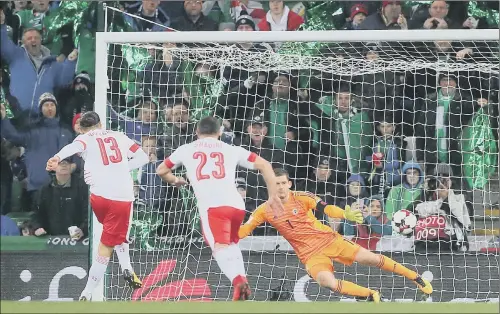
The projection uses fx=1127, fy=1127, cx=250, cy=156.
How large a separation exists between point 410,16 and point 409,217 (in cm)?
244

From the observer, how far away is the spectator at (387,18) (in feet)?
38.4

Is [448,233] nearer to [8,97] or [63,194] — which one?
[63,194]

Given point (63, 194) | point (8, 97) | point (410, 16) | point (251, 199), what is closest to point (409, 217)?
point (251, 199)

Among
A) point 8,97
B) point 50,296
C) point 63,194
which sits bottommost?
point 50,296

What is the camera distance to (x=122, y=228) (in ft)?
32.4

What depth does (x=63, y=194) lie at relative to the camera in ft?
36.8

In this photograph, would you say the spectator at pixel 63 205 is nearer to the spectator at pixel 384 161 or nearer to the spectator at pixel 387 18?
the spectator at pixel 384 161

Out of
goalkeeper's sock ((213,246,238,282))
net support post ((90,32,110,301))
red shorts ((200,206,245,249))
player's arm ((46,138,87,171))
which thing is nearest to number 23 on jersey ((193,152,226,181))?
red shorts ((200,206,245,249))

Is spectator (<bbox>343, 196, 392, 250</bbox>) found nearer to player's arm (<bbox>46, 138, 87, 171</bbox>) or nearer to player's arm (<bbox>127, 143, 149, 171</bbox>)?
player's arm (<bbox>127, 143, 149, 171</bbox>)

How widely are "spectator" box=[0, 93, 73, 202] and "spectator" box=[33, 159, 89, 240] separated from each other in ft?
0.66

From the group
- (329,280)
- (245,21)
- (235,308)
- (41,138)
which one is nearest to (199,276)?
(329,280)

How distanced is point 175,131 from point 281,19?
1.73 m

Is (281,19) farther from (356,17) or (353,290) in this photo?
(353,290)

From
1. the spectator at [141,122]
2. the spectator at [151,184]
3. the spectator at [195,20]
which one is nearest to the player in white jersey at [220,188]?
the spectator at [151,184]
